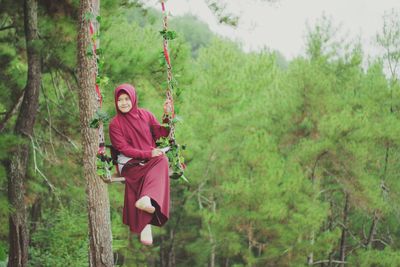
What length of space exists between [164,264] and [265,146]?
33.7ft

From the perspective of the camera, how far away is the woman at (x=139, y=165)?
3982 mm

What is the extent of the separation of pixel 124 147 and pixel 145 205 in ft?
1.60

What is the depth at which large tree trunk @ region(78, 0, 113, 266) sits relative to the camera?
4812 millimetres

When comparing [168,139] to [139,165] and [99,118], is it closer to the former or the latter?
[139,165]

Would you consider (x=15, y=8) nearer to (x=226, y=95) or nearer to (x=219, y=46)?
(x=226, y=95)

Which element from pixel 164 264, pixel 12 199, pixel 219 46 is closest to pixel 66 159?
pixel 12 199

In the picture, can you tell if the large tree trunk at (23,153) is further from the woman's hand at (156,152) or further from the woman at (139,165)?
the woman's hand at (156,152)

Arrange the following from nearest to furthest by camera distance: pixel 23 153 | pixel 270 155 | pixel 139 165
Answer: pixel 139 165
pixel 23 153
pixel 270 155

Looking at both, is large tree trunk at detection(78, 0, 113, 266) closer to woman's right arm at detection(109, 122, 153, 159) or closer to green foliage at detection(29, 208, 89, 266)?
woman's right arm at detection(109, 122, 153, 159)

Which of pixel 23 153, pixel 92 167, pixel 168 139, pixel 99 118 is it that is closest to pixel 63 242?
pixel 23 153

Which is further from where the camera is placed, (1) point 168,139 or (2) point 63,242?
(2) point 63,242

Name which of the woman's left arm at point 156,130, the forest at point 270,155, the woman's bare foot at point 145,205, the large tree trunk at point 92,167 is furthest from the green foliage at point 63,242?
the woman's bare foot at point 145,205

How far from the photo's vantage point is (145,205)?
3.88 meters

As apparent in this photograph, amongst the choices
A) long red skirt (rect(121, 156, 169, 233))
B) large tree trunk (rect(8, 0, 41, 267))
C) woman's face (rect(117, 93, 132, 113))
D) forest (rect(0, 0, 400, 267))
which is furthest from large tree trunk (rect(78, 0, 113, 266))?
forest (rect(0, 0, 400, 267))
